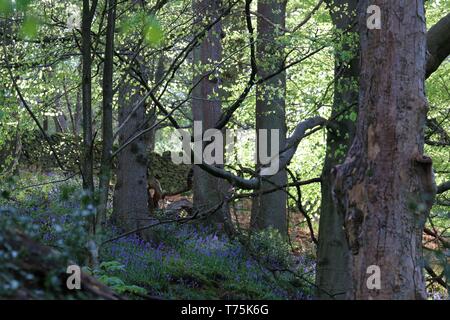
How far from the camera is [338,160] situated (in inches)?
343

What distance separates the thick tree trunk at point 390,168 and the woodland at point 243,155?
0.04ft

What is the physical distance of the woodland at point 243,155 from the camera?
4.67 m

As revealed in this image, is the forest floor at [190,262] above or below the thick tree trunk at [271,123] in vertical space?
below

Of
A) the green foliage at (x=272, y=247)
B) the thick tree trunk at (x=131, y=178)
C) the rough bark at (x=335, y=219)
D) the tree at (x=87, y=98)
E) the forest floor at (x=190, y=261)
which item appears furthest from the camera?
the thick tree trunk at (x=131, y=178)

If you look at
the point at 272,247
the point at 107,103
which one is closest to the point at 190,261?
the point at 272,247

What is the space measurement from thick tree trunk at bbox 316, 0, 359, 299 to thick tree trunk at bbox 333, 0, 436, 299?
10.9 feet

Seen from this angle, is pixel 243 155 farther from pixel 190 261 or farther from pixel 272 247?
pixel 190 261

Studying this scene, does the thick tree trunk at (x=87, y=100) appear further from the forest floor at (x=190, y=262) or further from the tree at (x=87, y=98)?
the forest floor at (x=190, y=262)

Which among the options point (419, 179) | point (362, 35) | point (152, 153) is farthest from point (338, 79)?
point (152, 153)

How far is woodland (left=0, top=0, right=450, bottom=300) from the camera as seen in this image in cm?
467

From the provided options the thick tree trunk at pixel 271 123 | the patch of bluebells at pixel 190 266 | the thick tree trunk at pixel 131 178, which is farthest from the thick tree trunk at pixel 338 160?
the thick tree trunk at pixel 131 178

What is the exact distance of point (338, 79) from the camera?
8562mm

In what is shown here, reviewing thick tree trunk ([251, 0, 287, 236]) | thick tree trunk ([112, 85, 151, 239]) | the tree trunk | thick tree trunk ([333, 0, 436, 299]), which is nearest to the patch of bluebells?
thick tree trunk ([112, 85, 151, 239])
